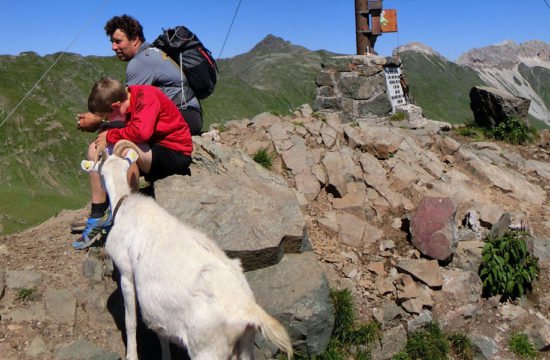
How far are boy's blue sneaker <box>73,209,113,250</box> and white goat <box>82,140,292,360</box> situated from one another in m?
1.35

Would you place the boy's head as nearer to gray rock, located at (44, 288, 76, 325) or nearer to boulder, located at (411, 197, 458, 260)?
gray rock, located at (44, 288, 76, 325)

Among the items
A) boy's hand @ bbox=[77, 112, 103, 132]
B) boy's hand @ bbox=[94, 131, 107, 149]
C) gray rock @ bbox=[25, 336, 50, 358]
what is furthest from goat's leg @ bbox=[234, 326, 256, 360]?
boy's hand @ bbox=[77, 112, 103, 132]

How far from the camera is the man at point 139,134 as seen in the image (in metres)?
5.71

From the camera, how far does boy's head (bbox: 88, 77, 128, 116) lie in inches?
222

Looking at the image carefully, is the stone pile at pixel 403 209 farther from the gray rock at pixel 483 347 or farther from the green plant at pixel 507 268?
the green plant at pixel 507 268

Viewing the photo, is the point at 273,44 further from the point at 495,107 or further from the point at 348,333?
the point at 348,333

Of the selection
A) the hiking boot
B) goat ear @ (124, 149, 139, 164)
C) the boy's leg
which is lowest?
the hiking boot

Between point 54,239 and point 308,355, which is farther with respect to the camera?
point 54,239

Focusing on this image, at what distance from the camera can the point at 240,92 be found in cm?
9181

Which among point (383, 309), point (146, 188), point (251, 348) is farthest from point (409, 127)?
point (251, 348)

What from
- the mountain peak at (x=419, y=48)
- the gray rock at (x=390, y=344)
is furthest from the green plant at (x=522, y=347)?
the mountain peak at (x=419, y=48)

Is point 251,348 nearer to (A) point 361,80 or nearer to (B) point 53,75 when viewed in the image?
(A) point 361,80

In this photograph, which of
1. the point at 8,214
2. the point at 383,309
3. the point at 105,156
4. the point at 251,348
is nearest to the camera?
the point at 251,348

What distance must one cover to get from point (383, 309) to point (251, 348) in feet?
11.4
